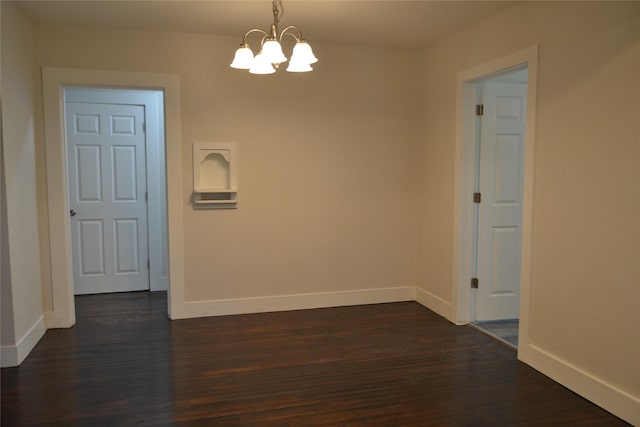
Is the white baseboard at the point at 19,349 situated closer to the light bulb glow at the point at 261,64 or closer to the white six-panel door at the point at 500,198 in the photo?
the light bulb glow at the point at 261,64

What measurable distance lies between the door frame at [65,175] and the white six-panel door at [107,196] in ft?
3.79

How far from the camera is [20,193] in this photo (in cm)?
331

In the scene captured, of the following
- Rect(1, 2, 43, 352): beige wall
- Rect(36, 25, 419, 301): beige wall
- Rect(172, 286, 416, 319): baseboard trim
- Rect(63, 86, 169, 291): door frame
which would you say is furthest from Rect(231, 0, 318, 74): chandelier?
Rect(63, 86, 169, 291): door frame

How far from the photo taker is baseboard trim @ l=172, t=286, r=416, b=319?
423 centimetres

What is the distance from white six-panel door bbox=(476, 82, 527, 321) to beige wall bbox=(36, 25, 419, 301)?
2.78ft

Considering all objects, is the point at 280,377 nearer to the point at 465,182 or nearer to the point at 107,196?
the point at 465,182

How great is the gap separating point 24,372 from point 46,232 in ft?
3.91

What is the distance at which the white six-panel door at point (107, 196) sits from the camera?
497 centimetres

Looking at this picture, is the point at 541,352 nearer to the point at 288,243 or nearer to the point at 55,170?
the point at 288,243

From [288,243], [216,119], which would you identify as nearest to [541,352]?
[288,243]

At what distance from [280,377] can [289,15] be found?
2.56m

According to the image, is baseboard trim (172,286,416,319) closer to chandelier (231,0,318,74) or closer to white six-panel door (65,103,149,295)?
white six-panel door (65,103,149,295)

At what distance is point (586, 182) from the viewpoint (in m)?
2.71


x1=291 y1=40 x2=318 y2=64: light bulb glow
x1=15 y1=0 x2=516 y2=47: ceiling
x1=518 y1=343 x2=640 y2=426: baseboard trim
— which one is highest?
x1=15 y1=0 x2=516 y2=47: ceiling
